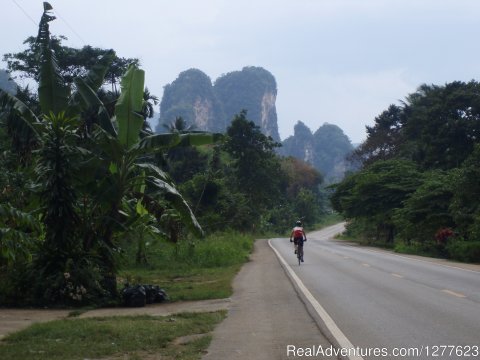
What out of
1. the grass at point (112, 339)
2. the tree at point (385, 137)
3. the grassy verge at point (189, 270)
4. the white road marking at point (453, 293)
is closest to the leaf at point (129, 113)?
the grassy verge at point (189, 270)

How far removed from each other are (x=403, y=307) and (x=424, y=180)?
35.3 m

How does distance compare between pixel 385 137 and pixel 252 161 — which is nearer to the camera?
pixel 252 161

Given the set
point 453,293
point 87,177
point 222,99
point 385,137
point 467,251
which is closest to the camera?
point 453,293

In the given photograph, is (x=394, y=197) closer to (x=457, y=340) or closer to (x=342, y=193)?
(x=342, y=193)

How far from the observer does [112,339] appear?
29.9 ft

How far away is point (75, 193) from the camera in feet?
47.0

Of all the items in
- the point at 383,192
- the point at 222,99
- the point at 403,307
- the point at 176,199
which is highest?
the point at 222,99

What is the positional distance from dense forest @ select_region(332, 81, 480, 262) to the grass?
21180 millimetres

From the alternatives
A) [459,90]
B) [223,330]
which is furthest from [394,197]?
[223,330]

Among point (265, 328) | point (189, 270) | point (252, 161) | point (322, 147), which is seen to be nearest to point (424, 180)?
point (252, 161)

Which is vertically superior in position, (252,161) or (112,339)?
(252,161)

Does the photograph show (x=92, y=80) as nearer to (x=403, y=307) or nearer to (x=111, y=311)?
(x=111, y=311)

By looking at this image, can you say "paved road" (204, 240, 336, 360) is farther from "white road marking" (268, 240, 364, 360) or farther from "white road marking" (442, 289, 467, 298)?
"white road marking" (442, 289, 467, 298)

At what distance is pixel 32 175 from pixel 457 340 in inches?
419
